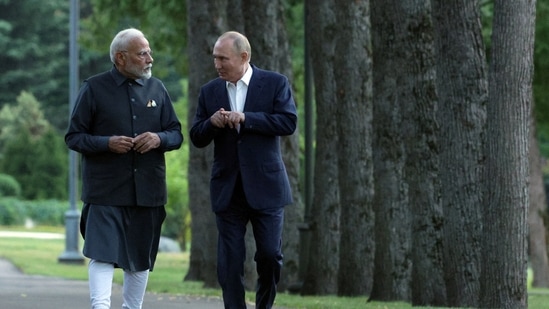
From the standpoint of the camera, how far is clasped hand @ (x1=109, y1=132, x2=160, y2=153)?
1050 centimetres

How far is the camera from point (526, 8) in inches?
546

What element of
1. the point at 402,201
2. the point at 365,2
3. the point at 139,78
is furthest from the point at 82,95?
the point at 365,2

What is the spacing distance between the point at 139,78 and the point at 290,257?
47.1 feet

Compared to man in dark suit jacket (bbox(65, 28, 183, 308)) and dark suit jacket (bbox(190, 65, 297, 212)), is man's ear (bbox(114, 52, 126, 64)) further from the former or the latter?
dark suit jacket (bbox(190, 65, 297, 212))

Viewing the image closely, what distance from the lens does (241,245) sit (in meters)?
11.2

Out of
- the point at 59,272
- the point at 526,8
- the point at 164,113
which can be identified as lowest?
the point at 59,272

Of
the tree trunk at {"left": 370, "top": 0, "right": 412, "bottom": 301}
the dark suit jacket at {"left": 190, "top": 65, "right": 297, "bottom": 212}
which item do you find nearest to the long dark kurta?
the dark suit jacket at {"left": 190, "top": 65, "right": 297, "bottom": 212}

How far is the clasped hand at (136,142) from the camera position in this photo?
1050 cm

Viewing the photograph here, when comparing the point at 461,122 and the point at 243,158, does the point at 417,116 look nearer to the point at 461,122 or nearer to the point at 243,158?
the point at 461,122

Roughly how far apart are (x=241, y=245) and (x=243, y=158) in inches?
22.2

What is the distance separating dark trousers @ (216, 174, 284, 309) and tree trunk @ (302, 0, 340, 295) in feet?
35.2

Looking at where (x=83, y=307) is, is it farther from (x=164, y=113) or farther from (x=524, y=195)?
(x=164, y=113)

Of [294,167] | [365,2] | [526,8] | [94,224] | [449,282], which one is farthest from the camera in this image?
[294,167]

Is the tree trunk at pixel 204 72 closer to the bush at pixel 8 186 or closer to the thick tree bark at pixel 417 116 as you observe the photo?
the thick tree bark at pixel 417 116
